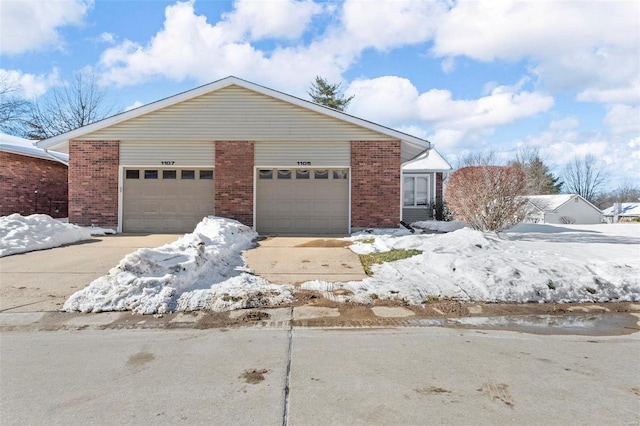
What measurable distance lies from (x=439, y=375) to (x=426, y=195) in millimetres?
17382

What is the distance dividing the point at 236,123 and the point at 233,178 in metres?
1.92

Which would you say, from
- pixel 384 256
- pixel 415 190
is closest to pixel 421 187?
pixel 415 190

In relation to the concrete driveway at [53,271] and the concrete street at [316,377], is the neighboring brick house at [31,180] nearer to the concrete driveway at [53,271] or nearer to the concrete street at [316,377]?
the concrete driveway at [53,271]

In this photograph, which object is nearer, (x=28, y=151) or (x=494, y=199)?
(x=494, y=199)

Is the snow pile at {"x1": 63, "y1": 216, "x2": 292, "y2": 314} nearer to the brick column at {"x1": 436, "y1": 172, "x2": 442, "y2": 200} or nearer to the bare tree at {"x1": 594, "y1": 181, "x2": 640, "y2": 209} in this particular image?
the brick column at {"x1": 436, "y1": 172, "x2": 442, "y2": 200}

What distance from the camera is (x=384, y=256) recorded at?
795 centimetres

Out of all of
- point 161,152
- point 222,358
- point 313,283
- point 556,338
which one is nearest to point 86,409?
point 222,358

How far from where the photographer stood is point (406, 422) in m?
2.55

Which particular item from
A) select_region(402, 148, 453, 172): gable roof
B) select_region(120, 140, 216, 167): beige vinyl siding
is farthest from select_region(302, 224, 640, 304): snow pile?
select_region(402, 148, 453, 172): gable roof

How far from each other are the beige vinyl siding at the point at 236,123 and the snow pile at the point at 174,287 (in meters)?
6.48

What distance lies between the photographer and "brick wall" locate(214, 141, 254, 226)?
12609 mm

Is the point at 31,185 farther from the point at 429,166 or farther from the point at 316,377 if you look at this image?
the point at 429,166

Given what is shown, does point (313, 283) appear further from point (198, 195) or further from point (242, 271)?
point (198, 195)

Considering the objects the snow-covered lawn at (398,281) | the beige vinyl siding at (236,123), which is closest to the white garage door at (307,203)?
the beige vinyl siding at (236,123)
